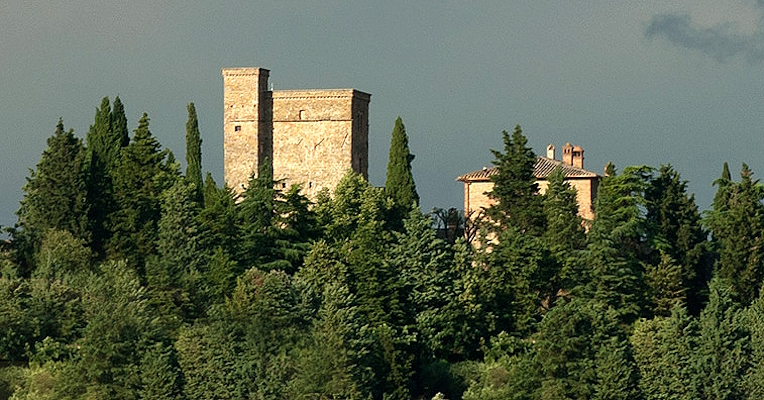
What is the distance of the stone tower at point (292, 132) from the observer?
69812 mm

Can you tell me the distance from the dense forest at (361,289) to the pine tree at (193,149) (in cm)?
191

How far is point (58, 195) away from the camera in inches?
2362

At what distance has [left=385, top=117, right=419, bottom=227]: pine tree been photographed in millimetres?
65125

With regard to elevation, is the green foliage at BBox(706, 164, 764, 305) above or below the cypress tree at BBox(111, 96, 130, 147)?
below

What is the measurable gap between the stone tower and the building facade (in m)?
3.46

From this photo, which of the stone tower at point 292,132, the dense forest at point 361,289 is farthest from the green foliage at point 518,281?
the stone tower at point 292,132

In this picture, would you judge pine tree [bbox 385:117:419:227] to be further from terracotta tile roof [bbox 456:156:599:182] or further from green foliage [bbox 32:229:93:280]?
green foliage [bbox 32:229:93:280]

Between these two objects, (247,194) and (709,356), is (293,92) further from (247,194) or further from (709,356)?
(709,356)

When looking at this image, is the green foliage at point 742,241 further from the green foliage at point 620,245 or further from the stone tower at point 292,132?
the stone tower at point 292,132

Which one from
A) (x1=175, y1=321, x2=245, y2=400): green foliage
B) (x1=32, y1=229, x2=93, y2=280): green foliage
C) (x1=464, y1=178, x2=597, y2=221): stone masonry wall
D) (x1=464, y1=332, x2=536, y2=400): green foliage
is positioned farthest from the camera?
(x1=464, y1=178, x2=597, y2=221): stone masonry wall

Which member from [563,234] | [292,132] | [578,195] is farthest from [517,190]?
[292,132]

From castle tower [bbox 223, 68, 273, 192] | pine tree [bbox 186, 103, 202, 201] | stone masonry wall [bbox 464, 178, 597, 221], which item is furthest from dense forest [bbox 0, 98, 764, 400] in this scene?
castle tower [bbox 223, 68, 273, 192]

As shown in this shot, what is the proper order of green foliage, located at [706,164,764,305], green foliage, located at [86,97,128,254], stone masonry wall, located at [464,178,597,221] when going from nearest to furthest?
green foliage, located at [86,97,128,254]
green foliage, located at [706,164,764,305]
stone masonry wall, located at [464,178,597,221]

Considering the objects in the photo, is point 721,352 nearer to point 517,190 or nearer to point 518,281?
point 518,281
